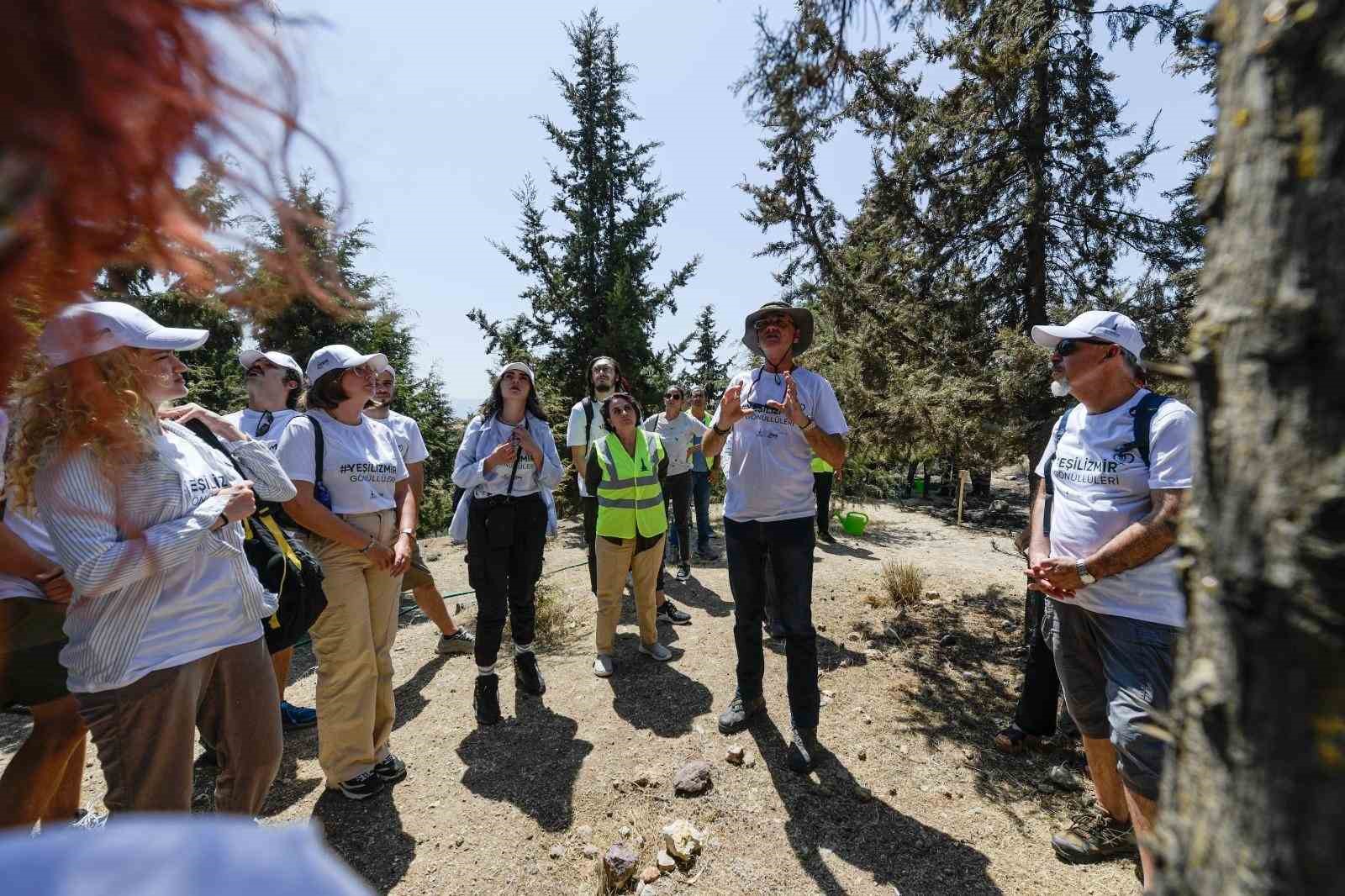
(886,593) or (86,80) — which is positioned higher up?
(86,80)

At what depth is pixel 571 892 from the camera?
2561mm

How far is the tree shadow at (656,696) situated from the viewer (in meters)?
3.87

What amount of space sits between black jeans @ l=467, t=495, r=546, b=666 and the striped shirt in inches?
72.7

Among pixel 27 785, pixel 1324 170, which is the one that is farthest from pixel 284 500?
pixel 1324 170

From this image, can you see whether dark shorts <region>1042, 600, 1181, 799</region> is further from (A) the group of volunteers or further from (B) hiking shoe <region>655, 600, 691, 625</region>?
(B) hiking shoe <region>655, 600, 691, 625</region>

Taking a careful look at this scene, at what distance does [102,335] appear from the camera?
5.58 ft

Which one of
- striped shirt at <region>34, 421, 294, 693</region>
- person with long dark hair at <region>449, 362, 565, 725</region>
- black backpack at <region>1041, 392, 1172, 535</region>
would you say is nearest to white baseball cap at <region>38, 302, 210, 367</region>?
striped shirt at <region>34, 421, 294, 693</region>

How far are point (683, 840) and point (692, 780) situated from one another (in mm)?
442

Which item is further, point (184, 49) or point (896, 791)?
point (896, 791)

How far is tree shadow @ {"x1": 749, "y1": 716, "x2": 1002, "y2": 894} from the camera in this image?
2.55 m

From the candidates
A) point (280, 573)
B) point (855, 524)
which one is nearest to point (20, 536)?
point (280, 573)

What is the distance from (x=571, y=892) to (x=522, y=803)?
68 cm

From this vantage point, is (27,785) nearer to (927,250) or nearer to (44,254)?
(44,254)

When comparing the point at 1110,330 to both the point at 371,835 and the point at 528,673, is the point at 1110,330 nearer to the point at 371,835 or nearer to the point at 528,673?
the point at 528,673
